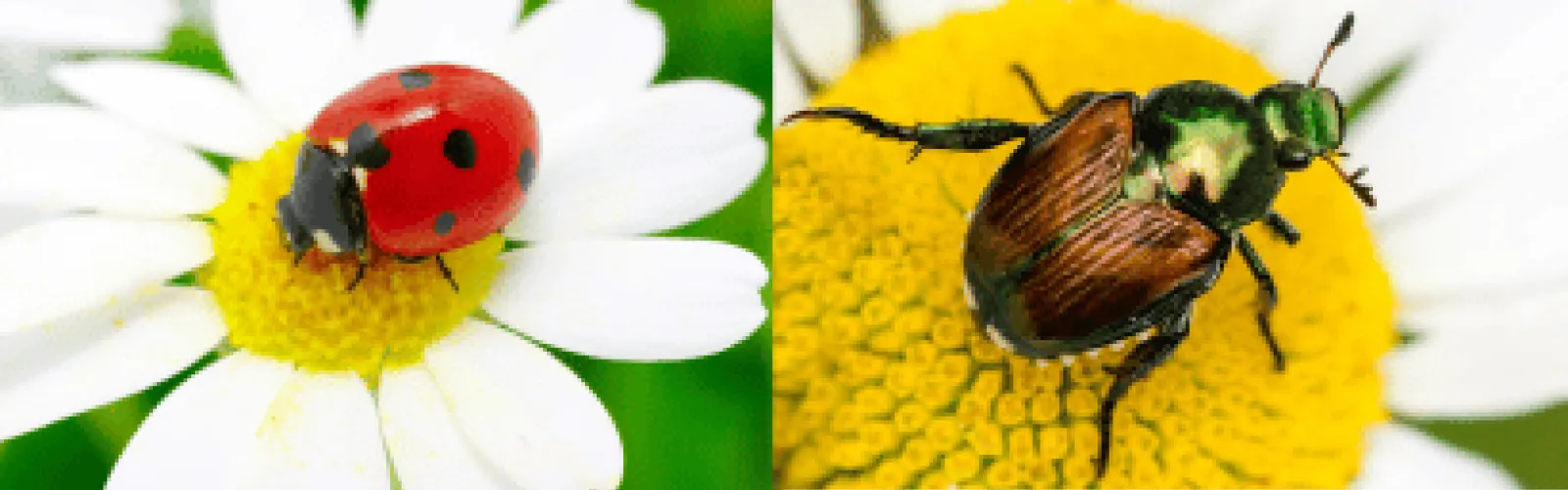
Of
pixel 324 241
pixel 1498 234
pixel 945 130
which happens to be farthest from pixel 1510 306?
pixel 324 241

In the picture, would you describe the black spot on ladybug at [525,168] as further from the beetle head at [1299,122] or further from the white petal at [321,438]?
the beetle head at [1299,122]

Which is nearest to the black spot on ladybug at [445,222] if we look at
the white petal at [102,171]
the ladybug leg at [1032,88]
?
the white petal at [102,171]

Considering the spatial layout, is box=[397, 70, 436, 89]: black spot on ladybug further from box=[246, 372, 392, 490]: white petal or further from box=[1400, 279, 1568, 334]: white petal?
box=[1400, 279, 1568, 334]: white petal

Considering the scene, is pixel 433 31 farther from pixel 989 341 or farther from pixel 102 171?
pixel 989 341

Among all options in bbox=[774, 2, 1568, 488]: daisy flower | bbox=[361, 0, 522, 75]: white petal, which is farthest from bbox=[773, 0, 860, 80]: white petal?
bbox=[361, 0, 522, 75]: white petal

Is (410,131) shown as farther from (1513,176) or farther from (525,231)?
(1513,176)

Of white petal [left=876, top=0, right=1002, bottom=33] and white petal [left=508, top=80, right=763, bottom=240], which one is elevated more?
white petal [left=876, top=0, right=1002, bottom=33]

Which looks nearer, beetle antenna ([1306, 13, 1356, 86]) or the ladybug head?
the ladybug head

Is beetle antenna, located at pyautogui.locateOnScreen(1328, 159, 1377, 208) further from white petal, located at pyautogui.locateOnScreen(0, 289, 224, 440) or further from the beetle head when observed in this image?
white petal, located at pyautogui.locateOnScreen(0, 289, 224, 440)

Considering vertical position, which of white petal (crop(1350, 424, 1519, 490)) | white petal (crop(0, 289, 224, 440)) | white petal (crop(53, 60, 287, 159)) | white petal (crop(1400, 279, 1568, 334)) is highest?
white petal (crop(53, 60, 287, 159))
